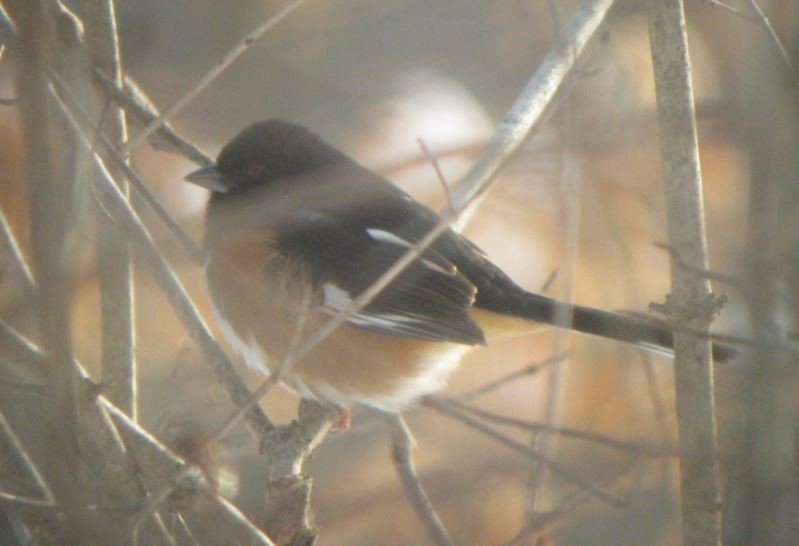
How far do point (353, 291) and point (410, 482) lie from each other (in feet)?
2.54

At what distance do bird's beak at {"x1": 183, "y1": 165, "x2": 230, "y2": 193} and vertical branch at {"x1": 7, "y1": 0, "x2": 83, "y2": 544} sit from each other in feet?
6.93

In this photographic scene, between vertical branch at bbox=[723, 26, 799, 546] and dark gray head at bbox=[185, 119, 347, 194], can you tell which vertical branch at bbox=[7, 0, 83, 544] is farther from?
dark gray head at bbox=[185, 119, 347, 194]

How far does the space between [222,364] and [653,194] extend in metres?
2.00

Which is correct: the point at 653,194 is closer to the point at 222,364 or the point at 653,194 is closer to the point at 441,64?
the point at 441,64

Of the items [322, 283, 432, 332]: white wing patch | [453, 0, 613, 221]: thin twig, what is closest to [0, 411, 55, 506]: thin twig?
[322, 283, 432, 332]: white wing patch

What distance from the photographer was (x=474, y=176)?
3.14m

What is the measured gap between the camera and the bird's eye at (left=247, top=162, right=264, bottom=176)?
3.51 meters

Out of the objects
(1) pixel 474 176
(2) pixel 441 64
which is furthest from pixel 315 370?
(2) pixel 441 64

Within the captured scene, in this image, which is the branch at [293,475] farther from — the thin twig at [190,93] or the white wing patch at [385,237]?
the thin twig at [190,93]

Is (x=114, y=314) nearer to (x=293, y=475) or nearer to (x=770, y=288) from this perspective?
(x=293, y=475)

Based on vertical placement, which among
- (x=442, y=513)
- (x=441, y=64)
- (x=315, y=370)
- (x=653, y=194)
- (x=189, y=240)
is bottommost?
(x=442, y=513)

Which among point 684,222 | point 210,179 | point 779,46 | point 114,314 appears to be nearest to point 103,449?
point 114,314

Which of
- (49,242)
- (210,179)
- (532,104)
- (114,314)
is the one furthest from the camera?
(210,179)

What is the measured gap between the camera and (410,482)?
2615 millimetres
